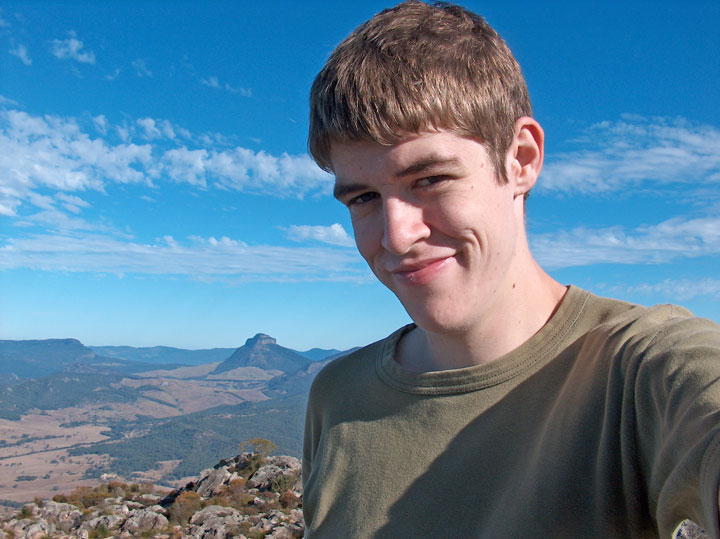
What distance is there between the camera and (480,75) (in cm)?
199

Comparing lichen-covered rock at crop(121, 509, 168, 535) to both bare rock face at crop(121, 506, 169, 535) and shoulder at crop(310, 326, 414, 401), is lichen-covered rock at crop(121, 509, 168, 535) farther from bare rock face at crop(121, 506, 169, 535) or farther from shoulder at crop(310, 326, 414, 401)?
shoulder at crop(310, 326, 414, 401)

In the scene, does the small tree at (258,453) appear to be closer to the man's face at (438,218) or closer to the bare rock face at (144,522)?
the bare rock face at (144,522)

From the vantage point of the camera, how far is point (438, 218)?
77.4 inches

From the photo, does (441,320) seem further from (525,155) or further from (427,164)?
(525,155)

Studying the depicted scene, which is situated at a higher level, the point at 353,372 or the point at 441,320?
the point at 441,320

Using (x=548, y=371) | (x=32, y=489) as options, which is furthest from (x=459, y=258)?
(x=32, y=489)

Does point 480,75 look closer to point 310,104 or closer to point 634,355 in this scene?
point 310,104

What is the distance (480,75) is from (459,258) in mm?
715

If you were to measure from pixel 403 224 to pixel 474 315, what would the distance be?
0.47 m

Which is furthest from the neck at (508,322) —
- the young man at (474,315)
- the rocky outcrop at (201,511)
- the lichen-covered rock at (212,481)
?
the lichen-covered rock at (212,481)

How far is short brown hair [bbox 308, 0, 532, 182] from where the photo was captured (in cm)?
190

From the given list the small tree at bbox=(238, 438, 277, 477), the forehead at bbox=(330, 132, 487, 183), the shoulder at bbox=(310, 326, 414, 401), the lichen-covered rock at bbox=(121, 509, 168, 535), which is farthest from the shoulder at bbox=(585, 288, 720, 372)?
the small tree at bbox=(238, 438, 277, 477)

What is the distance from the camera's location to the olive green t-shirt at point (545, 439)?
1293 millimetres

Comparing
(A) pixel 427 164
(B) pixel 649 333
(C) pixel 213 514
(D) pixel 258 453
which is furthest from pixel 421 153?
(D) pixel 258 453
